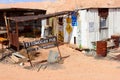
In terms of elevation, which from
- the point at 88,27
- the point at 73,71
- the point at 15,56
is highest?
the point at 88,27

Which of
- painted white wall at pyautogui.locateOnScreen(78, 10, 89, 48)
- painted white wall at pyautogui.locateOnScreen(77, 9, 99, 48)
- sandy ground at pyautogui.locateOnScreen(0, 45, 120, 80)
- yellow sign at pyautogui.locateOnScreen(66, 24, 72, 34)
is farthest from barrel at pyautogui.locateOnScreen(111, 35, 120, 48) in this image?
yellow sign at pyautogui.locateOnScreen(66, 24, 72, 34)

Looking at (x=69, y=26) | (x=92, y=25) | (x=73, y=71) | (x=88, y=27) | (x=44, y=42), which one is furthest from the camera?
(x=69, y=26)

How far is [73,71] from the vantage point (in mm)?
16781

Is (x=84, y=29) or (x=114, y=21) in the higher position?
(x=114, y=21)

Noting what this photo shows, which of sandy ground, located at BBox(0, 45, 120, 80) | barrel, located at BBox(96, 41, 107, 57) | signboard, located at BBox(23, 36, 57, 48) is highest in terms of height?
signboard, located at BBox(23, 36, 57, 48)

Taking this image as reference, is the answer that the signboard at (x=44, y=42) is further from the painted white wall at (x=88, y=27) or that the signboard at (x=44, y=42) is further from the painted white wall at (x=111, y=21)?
the painted white wall at (x=111, y=21)

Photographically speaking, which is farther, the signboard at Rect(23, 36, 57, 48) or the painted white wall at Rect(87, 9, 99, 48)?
the painted white wall at Rect(87, 9, 99, 48)

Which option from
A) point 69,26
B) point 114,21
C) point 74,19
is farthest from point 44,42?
point 114,21

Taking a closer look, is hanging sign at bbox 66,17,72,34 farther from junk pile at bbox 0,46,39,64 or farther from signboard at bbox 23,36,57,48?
signboard at bbox 23,36,57,48

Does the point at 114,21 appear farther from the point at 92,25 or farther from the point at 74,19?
the point at 74,19

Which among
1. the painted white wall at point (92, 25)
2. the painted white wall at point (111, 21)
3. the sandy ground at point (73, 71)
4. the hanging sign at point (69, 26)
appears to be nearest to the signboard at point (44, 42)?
the sandy ground at point (73, 71)

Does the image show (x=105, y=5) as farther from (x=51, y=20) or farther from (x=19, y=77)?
(x=19, y=77)

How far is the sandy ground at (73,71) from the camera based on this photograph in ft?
51.9

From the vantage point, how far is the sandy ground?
51.9ft
